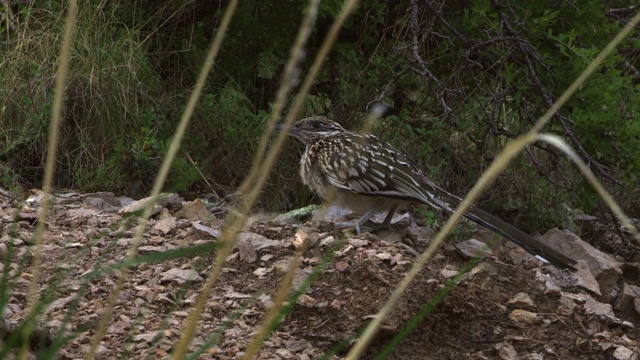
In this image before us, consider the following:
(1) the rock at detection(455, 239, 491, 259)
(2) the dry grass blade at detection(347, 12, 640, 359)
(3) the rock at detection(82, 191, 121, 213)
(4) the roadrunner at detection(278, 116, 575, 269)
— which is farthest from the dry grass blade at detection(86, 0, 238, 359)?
(3) the rock at detection(82, 191, 121, 213)

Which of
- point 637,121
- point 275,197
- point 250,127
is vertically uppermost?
point 637,121

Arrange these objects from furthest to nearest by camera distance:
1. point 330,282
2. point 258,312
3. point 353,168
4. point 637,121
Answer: point 637,121 < point 353,168 < point 330,282 < point 258,312

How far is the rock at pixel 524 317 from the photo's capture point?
182 inches

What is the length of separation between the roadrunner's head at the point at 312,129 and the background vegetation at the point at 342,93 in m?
0.59

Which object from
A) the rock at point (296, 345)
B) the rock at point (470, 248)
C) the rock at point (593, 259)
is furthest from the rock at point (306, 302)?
the rock at point (593, 259)

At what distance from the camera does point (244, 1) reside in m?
7.30

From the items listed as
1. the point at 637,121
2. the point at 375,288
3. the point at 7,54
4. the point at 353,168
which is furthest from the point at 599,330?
the point at 7,54

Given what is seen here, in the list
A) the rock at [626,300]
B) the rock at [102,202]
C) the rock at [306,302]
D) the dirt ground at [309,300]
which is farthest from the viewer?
the rock at [102,202]

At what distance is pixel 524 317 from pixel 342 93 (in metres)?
2.96

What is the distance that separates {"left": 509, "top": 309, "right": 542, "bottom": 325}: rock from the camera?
4625 millimetres

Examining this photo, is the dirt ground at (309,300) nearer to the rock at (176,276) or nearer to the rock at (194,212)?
the rock at (176,276)

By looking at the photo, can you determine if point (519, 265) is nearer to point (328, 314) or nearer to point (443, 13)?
point (328, 314)

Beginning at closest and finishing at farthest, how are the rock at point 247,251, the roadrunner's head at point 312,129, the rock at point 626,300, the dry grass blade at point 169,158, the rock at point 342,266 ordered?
the dry grass blade at point 169,158
the rock at point 342,266
the rock at point 247,251
the rock at point 626,300
the roadrunner's head at point 312,129

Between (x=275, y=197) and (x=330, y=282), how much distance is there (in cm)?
235
